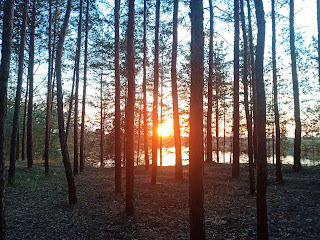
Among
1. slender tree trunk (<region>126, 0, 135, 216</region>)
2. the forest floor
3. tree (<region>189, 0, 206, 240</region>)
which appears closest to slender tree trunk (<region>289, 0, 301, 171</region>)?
the forest floor

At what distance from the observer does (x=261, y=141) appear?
17.5ft

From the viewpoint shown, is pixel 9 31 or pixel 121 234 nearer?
pixel 9 31

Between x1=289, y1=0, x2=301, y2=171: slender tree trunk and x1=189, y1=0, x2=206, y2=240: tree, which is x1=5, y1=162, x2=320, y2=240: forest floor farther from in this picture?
x1=289, y1=0, x2=301, y2=171: slender tree trunk

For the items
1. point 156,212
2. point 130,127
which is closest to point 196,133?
point 130,127

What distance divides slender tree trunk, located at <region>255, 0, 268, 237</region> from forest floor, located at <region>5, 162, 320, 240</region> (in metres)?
0.78

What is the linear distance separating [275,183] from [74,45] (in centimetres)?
1742

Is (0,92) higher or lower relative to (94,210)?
higher

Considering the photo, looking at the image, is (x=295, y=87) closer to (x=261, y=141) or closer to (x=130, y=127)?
(x=261, y=141)

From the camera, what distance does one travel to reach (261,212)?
17.0 ft

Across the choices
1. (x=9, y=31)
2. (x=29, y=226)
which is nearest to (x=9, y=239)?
(x=29, y=226)

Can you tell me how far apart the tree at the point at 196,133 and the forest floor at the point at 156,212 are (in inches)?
56.5

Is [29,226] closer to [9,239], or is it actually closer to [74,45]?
[9,239]

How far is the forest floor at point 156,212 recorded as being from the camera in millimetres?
6098

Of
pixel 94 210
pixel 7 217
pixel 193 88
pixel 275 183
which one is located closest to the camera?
pixel 193 88
